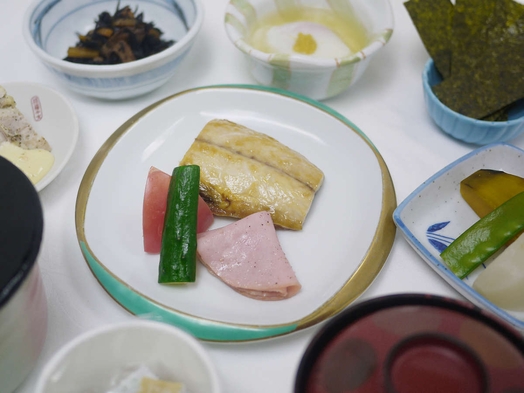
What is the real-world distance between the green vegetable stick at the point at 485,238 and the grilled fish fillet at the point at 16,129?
112 cm

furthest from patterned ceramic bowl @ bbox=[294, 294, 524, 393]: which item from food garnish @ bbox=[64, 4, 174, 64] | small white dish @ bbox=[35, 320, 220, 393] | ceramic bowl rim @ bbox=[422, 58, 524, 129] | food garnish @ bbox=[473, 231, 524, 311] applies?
food garnish @ bbox=[64, 4, 174, 64]

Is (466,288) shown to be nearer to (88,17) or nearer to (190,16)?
(190,16)

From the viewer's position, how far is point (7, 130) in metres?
1.31

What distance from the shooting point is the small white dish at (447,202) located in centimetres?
117

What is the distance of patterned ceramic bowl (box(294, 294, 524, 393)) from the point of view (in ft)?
1.92

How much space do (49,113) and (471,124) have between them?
1.21 m

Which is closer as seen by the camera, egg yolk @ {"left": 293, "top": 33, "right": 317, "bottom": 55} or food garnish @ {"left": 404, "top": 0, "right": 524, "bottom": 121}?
food garnish @ {"left": 404, "top": 0, "right": 524, "bottom": 121}

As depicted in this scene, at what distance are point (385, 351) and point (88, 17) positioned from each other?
1.55 meters

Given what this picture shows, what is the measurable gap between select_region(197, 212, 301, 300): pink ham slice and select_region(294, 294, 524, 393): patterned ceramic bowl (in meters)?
0.42

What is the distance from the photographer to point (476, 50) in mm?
1350

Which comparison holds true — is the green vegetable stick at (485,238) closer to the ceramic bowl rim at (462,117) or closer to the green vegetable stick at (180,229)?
the ceramic bowl rim at (462,117)

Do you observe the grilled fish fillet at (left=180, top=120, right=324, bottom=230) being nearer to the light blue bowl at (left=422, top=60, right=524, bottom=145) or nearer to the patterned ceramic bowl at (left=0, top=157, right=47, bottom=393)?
the light blue bowl at (left=422, top=60, right=524, bottom=145)

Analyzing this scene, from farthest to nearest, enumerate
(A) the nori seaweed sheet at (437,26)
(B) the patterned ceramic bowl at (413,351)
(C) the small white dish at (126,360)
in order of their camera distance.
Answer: (A) the nori seaweed sheet at (437,26)
(C) the small white dish at (126,360)
(B) the patterned ceramic bowl at (413,351)

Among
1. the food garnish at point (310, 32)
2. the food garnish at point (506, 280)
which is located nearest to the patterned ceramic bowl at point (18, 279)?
the food garnish at point (506, 280)
